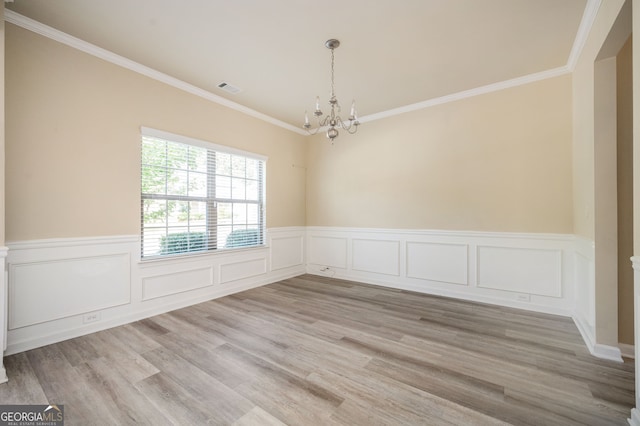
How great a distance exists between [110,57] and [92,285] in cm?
247

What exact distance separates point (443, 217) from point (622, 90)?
7.16 ft

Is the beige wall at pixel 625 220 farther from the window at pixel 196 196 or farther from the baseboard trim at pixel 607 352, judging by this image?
the window at pixel 196 196

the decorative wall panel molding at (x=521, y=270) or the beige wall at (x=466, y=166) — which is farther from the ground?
the beige wall at (x=466, y=166)

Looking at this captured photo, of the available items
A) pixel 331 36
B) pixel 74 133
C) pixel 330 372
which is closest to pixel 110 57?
pixel 74 133

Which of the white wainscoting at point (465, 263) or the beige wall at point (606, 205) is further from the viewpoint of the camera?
the white wainscoting at point (465, 263)

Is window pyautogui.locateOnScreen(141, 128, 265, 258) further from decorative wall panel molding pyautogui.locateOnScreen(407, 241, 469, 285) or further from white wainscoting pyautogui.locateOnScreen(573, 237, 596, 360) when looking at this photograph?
white wainscoting pyautogui.locateOnScreen(573, 237, 596, 360)

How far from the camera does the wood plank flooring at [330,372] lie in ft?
5.47

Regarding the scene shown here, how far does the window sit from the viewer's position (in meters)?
3.34

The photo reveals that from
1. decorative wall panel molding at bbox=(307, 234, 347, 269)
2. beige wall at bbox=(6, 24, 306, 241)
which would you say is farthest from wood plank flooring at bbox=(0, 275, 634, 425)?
decorative wall panel molding at bbox=(307, 234, 347, 269)

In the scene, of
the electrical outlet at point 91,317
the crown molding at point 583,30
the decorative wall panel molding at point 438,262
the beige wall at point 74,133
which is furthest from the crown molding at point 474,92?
the electrical outlet at point 91,317

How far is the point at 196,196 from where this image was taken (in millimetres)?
3775

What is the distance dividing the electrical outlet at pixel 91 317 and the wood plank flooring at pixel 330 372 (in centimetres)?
17

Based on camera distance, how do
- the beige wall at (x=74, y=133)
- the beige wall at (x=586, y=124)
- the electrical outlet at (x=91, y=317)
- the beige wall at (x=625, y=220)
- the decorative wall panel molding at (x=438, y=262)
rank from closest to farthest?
the beige wall at (x=586, y=124)
the beige wall at (x=625, y=220)
the beige wall at (x=74, y=133)
the electrical outlet at (x=91, y=317)
the decorative wall panel molding at (x=438, y=262)

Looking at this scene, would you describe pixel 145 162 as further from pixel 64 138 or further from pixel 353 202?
pixel 353 202
